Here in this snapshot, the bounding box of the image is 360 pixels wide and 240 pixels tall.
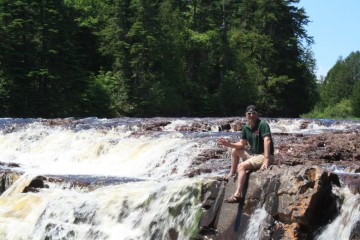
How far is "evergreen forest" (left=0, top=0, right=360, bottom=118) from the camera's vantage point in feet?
128

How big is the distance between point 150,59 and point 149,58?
9.3 inches

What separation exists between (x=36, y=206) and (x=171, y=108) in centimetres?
3423

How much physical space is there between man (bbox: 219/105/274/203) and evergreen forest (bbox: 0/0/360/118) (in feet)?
97.3

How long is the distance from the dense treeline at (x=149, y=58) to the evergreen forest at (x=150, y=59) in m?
0.08

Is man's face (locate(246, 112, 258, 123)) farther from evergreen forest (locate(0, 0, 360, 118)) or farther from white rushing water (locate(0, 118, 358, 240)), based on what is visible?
evergreen forest (locate(0, 0, 360, 118))

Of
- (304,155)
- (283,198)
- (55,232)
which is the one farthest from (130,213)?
(304,155)

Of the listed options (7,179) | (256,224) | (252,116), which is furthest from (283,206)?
(7,179)

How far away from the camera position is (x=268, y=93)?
49.3 meters

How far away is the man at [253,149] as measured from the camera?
29.8 feet

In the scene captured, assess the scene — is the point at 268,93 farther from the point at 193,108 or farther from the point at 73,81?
the point at 73,81

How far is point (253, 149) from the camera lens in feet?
31.4

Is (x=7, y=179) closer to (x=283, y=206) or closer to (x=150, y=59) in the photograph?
(x=283, y=206)

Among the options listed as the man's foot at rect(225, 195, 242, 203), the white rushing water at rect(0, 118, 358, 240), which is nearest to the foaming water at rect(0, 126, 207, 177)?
the white rushing water at rect(0, 118, 358, 240)

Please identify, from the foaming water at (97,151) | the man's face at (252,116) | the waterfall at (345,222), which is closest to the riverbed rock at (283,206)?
the waterfall at (345,222)
